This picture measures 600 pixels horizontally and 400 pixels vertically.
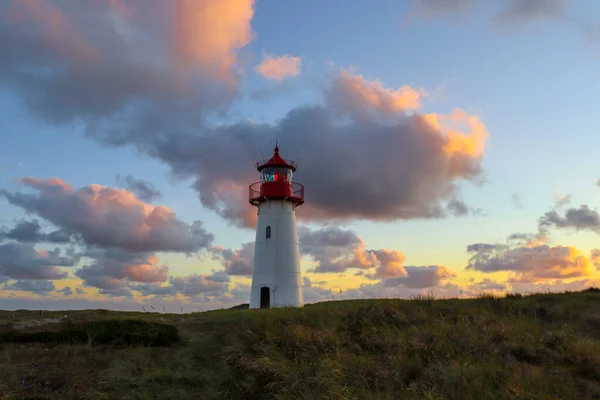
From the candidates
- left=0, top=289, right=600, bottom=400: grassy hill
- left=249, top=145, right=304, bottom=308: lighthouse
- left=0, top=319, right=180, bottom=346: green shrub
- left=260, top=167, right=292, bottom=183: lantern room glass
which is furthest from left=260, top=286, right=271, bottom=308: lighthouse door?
left=0, top=319, right=180, bottom=346: green shrub

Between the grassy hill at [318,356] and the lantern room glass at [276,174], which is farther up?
the lantern room glass at [276,174]

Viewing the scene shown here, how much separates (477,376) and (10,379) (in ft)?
37.1

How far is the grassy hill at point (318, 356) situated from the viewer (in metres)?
9.74

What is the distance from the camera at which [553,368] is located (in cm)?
1069

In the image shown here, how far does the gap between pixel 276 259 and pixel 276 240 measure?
1.29 meters

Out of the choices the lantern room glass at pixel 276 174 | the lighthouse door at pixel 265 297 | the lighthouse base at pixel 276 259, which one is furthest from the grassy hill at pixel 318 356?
the lantern room glass at pixel 276 174

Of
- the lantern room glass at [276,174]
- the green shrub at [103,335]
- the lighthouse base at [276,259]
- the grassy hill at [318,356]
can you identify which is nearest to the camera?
the grassy hill at [318,356]

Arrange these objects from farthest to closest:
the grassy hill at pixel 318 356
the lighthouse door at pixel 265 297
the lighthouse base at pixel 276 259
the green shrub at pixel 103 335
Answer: the lighthouse base at pixel 276 259
the lighthouse door at pixel 265 297
the green shrub at pixel 103 335
the grassy hill at pixel 318 356

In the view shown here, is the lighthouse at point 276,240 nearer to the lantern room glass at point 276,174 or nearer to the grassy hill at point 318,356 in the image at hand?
the lantern room glass at point 276,174

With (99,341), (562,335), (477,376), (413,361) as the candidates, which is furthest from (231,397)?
(562,335)

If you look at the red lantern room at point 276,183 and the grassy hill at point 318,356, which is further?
the red lantern room at point 276,183

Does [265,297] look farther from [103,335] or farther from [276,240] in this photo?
Result: [103,335]

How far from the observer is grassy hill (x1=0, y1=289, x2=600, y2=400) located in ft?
32.0

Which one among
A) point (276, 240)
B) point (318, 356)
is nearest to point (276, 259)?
point (276, 240)
